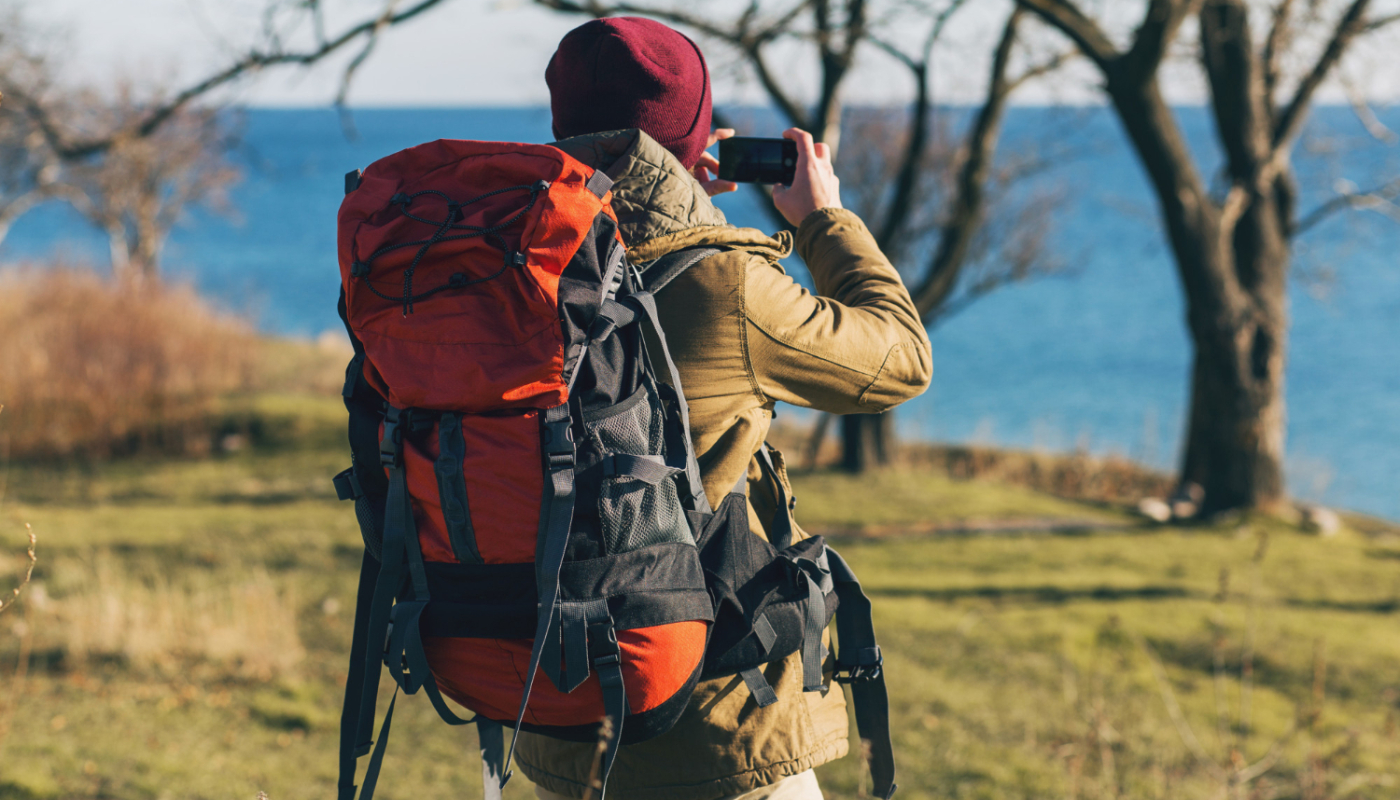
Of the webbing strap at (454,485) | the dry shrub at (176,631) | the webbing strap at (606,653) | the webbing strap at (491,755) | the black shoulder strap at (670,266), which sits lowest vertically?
the dry shrub at (176,631)

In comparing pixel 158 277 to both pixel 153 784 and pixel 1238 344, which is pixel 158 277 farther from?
pixel 1238 344

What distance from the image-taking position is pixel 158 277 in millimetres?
13922

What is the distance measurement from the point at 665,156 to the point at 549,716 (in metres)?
0.85

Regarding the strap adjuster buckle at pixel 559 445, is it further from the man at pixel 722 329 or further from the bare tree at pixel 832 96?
the bare tree at pixel 832 96

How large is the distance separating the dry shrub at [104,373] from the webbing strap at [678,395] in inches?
423

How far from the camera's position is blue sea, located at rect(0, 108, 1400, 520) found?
1310 centimetres

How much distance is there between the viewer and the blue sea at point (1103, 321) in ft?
43.0

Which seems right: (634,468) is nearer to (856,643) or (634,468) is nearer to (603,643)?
(603,643)

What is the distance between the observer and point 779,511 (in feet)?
5.66

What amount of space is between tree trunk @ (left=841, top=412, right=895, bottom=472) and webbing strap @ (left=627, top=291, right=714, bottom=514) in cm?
870

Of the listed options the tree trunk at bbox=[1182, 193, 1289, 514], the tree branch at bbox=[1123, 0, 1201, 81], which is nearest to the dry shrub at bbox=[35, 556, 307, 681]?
the tree branch at bbox=[1123, 0, 1201, 81]

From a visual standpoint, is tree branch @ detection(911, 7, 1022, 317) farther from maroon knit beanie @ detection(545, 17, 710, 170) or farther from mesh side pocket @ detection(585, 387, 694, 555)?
mesh side pocket @ detection(585, 387, 694, 555)

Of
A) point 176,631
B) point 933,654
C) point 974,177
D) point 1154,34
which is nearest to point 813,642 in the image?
point 933,654

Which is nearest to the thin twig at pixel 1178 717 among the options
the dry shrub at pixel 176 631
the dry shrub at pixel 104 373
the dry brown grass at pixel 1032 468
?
the dry shrub at pixel 176 631
